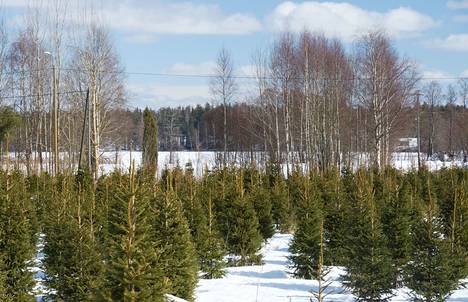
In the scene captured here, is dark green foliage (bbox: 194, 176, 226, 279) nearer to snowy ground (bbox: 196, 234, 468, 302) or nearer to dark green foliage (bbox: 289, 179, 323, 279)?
snowy ground (bbox: 196, 234, 468, 302)

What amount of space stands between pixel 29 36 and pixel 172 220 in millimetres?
26427

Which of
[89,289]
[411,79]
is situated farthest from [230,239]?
[411,79]

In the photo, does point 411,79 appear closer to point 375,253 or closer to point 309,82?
point 309,82

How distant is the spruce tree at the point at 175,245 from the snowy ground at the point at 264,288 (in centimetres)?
44

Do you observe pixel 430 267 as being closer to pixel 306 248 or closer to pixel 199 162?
pixel 306 248

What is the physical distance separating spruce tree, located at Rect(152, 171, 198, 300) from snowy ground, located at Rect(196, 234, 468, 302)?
0.44m

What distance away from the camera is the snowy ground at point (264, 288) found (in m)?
8.41

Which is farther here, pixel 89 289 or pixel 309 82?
pixel 309 82

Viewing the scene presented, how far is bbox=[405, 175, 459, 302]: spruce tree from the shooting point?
805 centimetres

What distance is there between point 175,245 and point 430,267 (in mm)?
3961

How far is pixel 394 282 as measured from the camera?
28.3ft

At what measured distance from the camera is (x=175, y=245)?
8.35 metres

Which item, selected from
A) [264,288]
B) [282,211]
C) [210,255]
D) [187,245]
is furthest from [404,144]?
[187,245]

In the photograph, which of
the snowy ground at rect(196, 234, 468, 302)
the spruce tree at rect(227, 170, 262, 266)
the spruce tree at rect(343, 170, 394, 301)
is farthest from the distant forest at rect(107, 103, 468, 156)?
the spruce tree at rect(343, 170, 394, 301)
